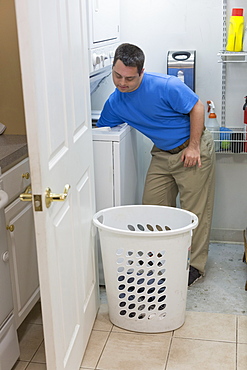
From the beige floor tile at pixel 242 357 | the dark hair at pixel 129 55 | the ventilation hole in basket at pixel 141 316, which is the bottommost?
the beige floor tile at pixel 242 357

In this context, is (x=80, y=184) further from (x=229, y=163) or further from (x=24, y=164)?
(x=229, y=163)

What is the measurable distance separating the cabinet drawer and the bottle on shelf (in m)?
1.47

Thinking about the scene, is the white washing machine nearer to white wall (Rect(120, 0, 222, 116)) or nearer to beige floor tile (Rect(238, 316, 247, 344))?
white wall (Rect(120, 0, 222, 116))

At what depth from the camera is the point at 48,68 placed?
1.72 meters

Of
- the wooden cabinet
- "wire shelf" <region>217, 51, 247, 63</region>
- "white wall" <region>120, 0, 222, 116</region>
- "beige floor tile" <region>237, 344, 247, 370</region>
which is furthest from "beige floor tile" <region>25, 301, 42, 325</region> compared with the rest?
"wire shelf" <region>217, 51, 247, 63</region>

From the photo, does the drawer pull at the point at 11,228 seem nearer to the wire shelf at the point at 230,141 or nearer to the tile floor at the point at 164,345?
the tile floor at the point at 164,345

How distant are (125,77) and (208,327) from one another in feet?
4.43

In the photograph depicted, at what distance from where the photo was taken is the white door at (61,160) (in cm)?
161

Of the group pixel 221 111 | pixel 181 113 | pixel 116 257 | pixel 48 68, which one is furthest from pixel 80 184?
pixel 221 111

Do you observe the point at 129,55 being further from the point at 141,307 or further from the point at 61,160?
the point at 141,307

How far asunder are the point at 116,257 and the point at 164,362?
0.53 metres

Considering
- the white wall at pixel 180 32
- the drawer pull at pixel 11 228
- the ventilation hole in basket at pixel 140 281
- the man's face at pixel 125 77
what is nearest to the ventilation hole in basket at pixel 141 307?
the ventilation hole in basket at pixel 140 281

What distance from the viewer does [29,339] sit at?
2525mm

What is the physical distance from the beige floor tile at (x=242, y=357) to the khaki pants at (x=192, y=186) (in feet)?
2.26
